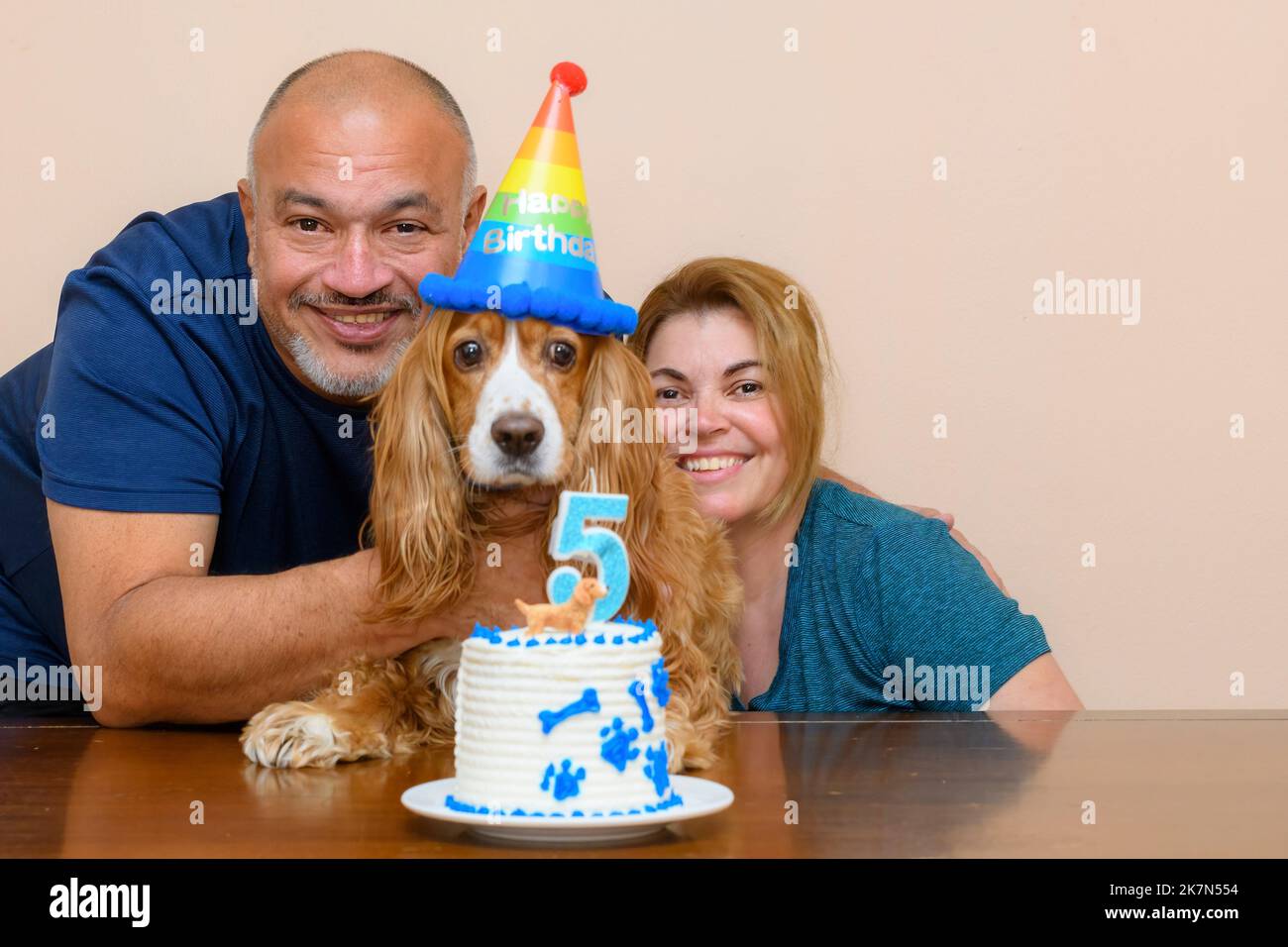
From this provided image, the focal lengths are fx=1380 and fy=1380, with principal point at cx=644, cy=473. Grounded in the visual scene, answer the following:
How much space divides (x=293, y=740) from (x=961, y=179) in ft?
8.12

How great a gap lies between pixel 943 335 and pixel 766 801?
92.5 inches

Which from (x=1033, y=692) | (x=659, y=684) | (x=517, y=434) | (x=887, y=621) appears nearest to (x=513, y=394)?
(x=517, y=434)

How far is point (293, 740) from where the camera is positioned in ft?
6.18

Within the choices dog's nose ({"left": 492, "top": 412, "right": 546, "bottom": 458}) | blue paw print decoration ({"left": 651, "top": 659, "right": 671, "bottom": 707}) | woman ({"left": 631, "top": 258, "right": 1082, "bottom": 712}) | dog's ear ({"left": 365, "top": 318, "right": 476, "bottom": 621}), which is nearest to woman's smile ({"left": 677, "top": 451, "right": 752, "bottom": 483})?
woman ({"left": 631, "top": 258, "right": 1082, "bottom": 712})

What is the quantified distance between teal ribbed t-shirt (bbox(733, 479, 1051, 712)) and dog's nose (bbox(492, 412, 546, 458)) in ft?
3.27

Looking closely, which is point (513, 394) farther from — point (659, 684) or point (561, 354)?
point (659, 684)

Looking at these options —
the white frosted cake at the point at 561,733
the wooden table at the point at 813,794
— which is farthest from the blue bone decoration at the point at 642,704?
the wooden table at the point at 813,794

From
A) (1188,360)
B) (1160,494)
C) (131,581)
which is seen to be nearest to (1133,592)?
(1160,494)

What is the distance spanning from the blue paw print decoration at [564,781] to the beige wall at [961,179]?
246 cm

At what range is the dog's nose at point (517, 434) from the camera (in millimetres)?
1989

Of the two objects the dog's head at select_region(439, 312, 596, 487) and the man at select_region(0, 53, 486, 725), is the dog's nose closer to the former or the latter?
the dog's head at select_region(439, 312, 596, 487)

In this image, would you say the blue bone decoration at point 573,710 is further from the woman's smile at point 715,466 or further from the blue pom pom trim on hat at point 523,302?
the woman's smile at point 715,466

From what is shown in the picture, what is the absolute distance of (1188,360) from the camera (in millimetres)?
3645

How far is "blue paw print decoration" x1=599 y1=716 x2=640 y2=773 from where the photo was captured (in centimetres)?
133
